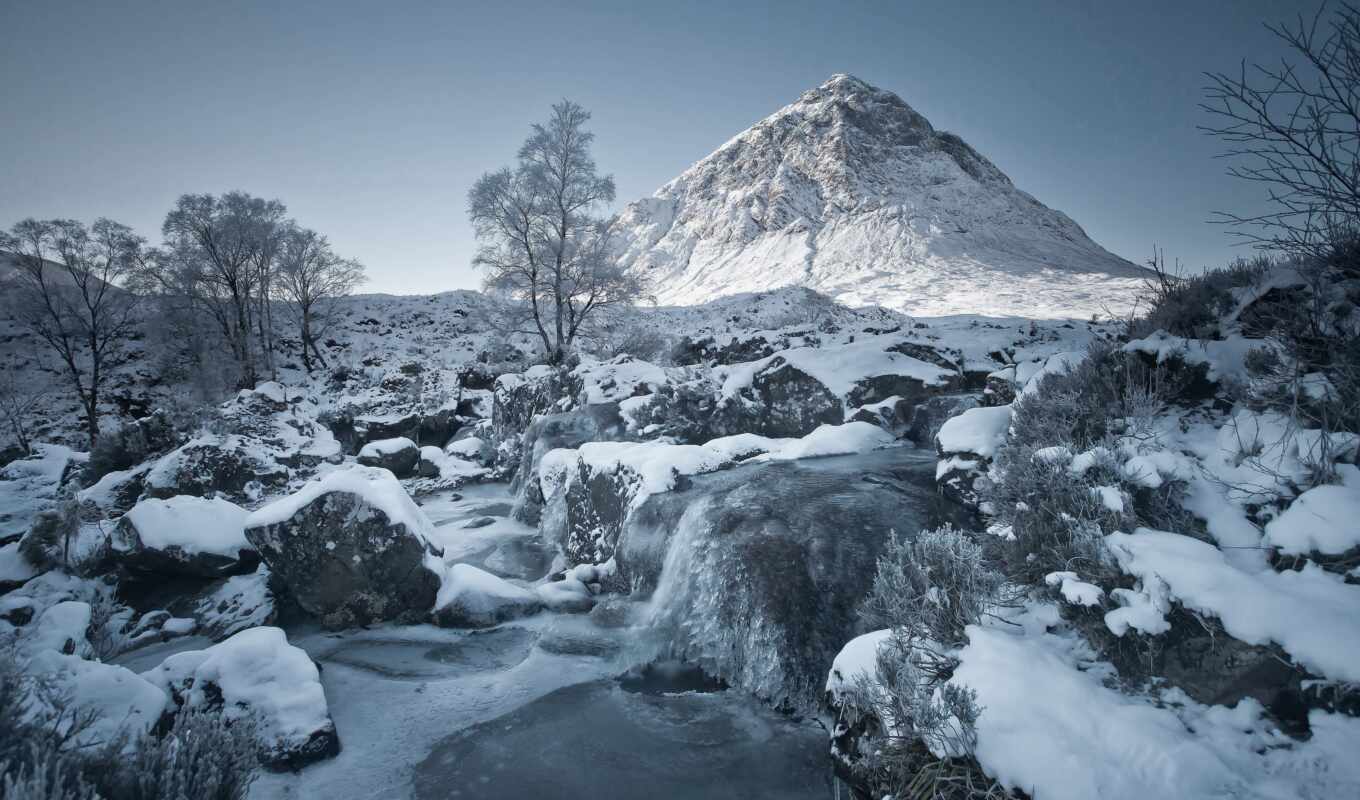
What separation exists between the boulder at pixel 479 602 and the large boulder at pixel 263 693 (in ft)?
6.29

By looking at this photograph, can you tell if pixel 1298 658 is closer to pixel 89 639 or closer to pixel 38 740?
pixel 38 740

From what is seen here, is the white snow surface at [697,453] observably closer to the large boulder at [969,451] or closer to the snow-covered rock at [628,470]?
the snow-covered rock at [628,470]

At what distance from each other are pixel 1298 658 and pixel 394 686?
6.49m

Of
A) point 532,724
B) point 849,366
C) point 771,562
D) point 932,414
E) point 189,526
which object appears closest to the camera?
point 532,724

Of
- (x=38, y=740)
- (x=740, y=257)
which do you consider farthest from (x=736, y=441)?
(x=740, y=257)

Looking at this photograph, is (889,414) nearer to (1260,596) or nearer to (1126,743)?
(1260,596)

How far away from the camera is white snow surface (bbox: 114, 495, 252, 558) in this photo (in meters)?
6.46

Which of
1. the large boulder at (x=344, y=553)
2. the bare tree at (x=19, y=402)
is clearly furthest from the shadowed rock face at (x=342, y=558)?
the bare tree at (x=19, y=402)

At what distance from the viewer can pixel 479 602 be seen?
20.9ft

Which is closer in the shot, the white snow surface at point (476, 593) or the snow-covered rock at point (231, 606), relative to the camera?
the snow-covered rock at point (231, 606)

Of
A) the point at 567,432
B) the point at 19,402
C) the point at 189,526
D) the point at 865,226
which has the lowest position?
the point at 189,526

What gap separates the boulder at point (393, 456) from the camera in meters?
13.9

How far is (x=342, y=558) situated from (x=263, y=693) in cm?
233

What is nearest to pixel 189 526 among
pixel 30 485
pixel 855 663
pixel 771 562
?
pixel 30 485
